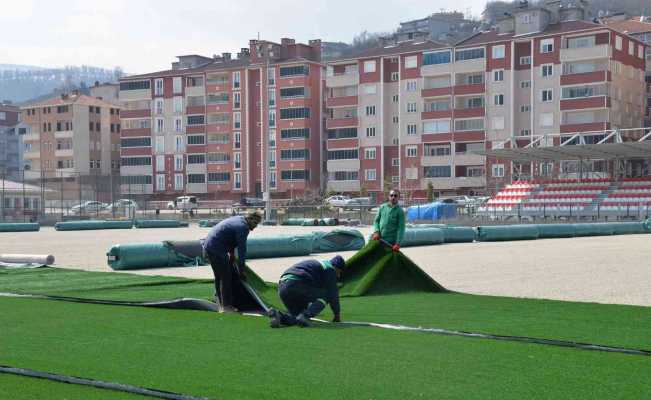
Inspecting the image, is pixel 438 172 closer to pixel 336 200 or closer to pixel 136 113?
pixel 336 200

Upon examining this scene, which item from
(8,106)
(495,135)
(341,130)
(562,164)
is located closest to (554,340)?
(562,164)

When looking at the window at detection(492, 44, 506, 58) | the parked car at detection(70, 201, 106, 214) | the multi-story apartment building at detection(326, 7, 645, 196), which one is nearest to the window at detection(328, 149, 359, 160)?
the multi-story apartment building at detection(326, 7, 645, 196)

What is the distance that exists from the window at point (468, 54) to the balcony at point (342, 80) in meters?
13.1

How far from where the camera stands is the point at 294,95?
9956 cm

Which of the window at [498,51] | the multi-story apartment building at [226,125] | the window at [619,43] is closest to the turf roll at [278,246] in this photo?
the window at [619,43]

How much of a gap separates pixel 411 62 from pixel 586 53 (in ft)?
68.4

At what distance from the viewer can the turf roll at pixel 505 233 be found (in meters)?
34.2

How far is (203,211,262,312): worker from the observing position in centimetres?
1135

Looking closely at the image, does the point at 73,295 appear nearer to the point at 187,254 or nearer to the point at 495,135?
the point at 187,254

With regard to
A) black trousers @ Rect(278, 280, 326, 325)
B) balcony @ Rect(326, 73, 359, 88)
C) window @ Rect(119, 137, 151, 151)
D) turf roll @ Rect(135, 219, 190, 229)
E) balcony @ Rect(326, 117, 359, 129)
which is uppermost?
balcony @ Rect(326, 73, 359, 88)

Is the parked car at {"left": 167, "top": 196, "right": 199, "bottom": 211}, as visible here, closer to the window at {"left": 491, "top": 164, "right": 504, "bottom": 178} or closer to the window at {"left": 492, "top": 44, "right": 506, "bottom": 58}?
the window at {"left": 491, "top": 164, "right": 504, "bottom": 178}

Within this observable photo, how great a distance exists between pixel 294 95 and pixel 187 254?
3118 inches

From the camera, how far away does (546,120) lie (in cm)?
8294

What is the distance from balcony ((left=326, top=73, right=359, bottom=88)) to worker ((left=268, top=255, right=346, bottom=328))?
286 ft
